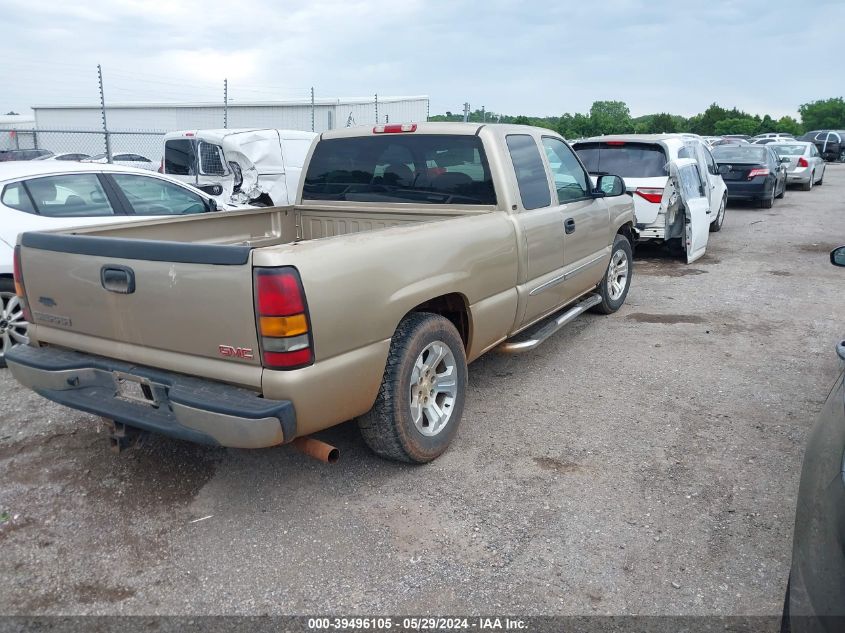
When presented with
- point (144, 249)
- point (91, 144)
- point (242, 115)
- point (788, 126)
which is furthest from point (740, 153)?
point (788, 126)

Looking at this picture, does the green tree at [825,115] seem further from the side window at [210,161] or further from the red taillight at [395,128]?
the red taillight at [395,128]

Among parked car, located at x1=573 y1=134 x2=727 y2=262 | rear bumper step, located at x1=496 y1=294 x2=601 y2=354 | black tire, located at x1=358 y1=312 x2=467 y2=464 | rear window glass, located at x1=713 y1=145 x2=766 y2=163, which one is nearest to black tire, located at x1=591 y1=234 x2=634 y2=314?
rear bumper step, located at x1=496 y1=294 x2=601 y2=354

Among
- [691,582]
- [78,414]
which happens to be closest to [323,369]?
[691,582]

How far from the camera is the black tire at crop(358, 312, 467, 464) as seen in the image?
136 inches

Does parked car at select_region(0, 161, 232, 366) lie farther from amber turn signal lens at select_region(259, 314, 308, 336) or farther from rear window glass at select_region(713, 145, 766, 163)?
rear window glass at select_region(713, 145, 766, 163)

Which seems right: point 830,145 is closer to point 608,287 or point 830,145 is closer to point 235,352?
point 608,287

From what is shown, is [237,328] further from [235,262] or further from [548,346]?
[548,346]

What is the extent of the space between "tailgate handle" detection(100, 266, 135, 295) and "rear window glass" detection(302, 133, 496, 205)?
2.17 metres

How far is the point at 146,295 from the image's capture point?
10.1 feet

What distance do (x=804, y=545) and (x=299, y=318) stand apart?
197 cm

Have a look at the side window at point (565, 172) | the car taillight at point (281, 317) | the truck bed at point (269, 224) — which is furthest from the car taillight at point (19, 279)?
the side window at point (565, 172)

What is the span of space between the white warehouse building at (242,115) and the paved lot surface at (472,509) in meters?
18.4

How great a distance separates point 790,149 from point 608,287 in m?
19.0

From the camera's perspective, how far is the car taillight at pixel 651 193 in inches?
357
